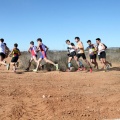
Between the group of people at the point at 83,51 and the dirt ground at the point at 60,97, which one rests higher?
the group of people at the point at 83,51

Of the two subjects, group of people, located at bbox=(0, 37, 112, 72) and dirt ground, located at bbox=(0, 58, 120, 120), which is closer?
dirt ground, located at bbox=(0, 58, 120, 120)

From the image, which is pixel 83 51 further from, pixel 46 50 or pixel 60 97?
pixel 60 97

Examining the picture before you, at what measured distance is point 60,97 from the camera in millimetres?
9164

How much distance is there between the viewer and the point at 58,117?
284 inches

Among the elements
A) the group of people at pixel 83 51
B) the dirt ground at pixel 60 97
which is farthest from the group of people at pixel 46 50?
the dirt ground at pixel 60 97

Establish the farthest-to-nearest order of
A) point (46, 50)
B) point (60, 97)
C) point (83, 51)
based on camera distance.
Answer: point (83, 51)
point (46, 50)
point (60, 97)

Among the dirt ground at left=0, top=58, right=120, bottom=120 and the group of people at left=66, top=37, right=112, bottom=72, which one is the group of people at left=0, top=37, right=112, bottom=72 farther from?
the dirt ground at left=0, top=58, right=120, bottom=120

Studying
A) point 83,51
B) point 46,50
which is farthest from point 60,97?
point 83,51

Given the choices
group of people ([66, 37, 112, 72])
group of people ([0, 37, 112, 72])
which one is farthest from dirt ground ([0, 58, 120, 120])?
group of people ([66, 37, 112, 72])

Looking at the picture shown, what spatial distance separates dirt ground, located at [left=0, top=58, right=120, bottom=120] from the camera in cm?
744

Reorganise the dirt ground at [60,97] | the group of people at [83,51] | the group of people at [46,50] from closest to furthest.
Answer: the dirt ground at [60,97], the group of people at [46,50], the group of people at [83,51]

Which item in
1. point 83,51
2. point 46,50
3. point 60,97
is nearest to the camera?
point 60,97

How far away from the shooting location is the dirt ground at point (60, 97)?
7.44 m

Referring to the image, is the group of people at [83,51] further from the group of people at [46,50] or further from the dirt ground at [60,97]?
the dirt ground at [60,97]
